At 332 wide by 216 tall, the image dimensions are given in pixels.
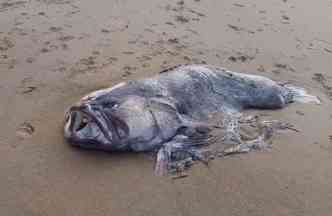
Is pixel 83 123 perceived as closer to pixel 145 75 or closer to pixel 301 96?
pixel 145 75

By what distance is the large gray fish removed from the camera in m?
3.53

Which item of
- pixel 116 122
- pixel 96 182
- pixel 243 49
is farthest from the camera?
pixel 243 49

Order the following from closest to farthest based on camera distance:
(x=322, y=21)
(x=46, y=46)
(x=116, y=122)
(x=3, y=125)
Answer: (x=116, y=122)
(x=3, y=125)
(x=46, y=46)
(x=322, y=21)

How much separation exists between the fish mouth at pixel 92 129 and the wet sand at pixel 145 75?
0.31 feet

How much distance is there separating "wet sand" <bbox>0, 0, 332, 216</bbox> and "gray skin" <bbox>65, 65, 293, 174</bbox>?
0.44ft

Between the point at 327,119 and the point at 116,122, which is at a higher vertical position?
the point at 116,122

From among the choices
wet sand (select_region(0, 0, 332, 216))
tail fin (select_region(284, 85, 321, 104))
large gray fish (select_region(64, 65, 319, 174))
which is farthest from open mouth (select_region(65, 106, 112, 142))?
tail fin (select_region(284, 85, 321, 104))

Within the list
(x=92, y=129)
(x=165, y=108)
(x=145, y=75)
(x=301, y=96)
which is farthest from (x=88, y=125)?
(x=301, y=96)

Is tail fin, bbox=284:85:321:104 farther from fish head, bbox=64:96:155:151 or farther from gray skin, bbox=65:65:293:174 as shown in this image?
fish head, bbox=64:96:155:151

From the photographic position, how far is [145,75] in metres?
4.80

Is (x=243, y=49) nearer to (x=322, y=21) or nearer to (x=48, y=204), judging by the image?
(x=322, y=21)

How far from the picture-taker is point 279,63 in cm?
552

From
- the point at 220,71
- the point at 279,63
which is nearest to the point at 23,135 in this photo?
the point at 220,71

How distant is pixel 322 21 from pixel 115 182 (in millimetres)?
4686
